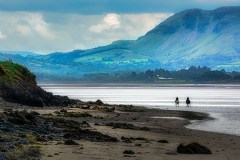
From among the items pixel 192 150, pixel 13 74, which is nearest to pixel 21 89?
pixel 13 74

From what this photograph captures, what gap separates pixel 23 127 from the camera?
33375 mm

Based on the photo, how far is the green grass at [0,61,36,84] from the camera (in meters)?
81.2

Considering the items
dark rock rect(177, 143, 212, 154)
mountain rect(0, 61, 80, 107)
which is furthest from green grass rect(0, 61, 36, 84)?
dark rock rect(177, 143, 212, 154)

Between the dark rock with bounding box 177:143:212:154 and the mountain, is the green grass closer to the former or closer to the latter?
the mountain

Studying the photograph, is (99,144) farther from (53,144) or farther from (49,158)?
(49,158)

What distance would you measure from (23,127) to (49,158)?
10.2 meters

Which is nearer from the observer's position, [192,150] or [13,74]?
[192,150]

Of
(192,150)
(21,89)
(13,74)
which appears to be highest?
A: (13,74)

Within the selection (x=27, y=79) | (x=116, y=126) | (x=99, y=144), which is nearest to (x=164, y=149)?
(x=99, y=144)

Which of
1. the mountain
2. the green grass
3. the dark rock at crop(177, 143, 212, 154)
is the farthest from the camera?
the green grass

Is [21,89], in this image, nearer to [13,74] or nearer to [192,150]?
[13,74]

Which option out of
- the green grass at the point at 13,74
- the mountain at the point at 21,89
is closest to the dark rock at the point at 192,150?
the mountain at the point at 21,89

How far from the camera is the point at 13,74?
87500mm

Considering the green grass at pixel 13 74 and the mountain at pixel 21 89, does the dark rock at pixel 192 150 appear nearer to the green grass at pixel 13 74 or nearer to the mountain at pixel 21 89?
the mountain at pixel 21 89
